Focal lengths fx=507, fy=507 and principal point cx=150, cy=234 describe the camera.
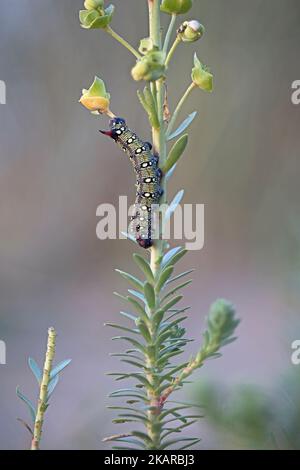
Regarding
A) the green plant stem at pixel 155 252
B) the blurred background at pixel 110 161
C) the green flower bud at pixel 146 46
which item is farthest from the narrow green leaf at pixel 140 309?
the blurred background at pixel 110 161

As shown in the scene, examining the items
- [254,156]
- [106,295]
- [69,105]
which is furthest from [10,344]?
[254,156]

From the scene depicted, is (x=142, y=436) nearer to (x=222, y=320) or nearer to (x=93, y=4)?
(x=222, y=320)

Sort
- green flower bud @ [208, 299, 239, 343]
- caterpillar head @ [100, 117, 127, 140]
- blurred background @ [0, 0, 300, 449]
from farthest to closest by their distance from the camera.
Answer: blurred background @ [0, 0, 300, 449], caterpillar head @ [100, 117, 127, 140], green flower bud @ [208, 299, 239, 343]

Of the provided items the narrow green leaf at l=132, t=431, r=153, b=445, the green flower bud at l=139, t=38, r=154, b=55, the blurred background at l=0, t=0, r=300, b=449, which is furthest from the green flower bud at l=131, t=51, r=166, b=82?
the blurred background at l=0, t=0, r=300, b=449

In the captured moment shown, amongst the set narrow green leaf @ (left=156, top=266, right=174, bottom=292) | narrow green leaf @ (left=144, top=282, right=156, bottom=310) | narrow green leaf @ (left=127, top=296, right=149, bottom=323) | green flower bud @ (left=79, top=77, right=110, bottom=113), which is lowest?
narrow green leaf @ (left=127, top=296, right=149, bottom=323)

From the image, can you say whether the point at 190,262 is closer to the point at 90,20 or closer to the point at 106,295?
the point at 106,295

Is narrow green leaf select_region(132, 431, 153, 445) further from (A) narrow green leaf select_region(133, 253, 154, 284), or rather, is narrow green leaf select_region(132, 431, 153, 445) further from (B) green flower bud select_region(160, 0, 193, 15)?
(B) green flower bud select_region(160, 0, 193, 15)
